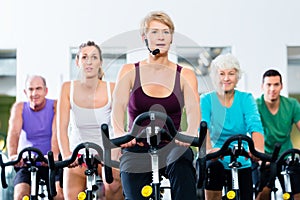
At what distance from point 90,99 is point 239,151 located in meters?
1.03

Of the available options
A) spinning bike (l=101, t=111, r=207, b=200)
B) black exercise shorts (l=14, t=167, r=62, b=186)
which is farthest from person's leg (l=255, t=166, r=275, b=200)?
black exercise shorts (l=14, t=167, r=62, b=186)

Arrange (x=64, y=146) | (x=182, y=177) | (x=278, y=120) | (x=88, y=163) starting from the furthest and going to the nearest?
(x=278, y=120) → (x=64, y=146) → (x=88, y=163) → (x=182, y=177)

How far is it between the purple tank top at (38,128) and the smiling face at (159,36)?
1718mm

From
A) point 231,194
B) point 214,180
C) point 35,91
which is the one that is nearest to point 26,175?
point 35,91

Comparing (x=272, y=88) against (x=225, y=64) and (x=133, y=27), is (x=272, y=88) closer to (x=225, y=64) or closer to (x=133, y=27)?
(x=225, y=64)

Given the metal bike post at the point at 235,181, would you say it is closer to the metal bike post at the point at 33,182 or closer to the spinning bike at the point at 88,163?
the spinning bike at the point at 88,163

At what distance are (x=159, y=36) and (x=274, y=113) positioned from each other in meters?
1.84

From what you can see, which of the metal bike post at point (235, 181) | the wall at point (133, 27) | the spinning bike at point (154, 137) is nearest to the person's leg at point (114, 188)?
the metal bike post at point (235, 181)

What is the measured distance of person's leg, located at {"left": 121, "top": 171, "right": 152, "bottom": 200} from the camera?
2871mm

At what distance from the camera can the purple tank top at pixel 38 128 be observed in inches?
176

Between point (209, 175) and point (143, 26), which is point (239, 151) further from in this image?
point (143, 26)

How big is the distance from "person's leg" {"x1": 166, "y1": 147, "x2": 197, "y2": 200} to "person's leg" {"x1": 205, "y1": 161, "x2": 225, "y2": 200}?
1.05 m

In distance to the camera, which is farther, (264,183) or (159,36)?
(264,183)

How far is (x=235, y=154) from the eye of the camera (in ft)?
11.1
